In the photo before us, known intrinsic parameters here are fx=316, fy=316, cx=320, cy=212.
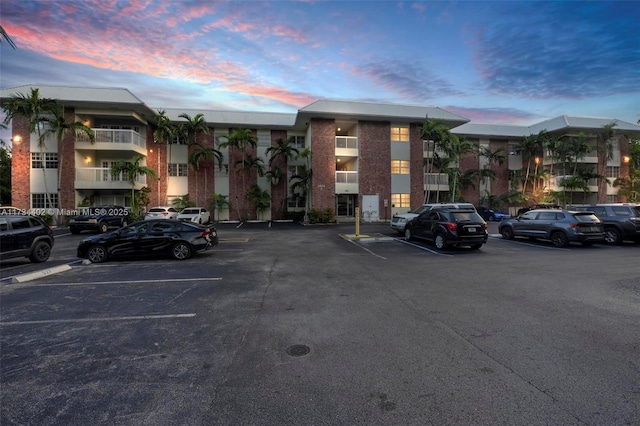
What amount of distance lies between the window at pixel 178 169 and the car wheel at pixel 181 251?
909 inches

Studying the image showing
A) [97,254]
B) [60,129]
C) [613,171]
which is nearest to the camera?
[97,254]

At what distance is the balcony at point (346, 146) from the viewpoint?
29438 mm

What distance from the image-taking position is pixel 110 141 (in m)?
26.2

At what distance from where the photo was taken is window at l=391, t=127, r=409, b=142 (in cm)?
3038

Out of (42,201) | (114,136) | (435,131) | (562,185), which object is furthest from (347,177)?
(42,201)

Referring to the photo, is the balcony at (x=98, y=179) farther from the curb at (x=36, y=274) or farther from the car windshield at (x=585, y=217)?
the car windshield at (x=585, y=217)

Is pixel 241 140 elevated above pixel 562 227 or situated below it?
above

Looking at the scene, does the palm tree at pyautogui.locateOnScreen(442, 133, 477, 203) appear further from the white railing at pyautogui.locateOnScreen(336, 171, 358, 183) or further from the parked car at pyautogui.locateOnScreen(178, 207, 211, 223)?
the parked car at pyautogui.locateOnScreen(178, 207, 211, 223)

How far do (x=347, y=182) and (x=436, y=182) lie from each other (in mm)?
9880

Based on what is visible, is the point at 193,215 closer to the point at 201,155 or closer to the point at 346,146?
the point at 201,155

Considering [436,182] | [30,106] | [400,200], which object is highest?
Result: [30,106]

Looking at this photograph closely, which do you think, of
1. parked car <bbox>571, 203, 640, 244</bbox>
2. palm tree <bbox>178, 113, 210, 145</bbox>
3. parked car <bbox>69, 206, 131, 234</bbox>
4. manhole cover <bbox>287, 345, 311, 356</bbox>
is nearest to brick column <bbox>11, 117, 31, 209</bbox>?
parked car <bbox>69, 206, 131, 234</bbox>

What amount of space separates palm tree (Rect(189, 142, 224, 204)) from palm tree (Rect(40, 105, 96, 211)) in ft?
25.3

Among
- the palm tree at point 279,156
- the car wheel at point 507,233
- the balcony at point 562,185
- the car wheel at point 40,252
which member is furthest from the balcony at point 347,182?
the balcony at point 562,185
